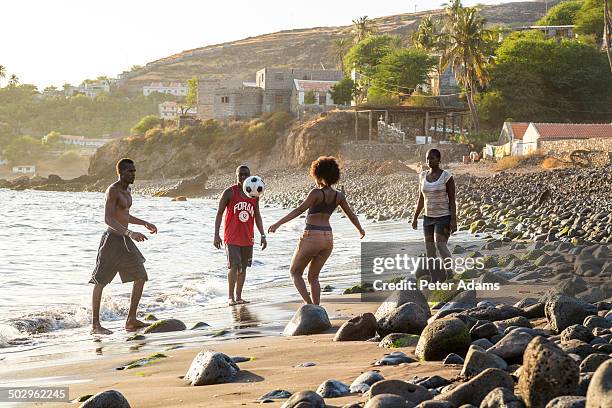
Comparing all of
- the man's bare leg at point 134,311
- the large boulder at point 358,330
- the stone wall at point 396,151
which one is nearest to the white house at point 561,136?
the stone wall at point 396,151

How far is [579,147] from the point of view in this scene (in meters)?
35.9

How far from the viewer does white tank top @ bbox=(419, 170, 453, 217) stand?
9.34 meters

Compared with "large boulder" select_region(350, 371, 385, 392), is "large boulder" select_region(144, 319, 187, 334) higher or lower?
lower

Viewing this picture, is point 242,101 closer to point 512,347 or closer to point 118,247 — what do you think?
point 118,247

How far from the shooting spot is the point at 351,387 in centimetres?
450

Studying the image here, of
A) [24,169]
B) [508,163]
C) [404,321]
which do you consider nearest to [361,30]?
[508,163]

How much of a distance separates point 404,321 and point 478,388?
2374 millimetres

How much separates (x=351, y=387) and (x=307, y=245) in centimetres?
371

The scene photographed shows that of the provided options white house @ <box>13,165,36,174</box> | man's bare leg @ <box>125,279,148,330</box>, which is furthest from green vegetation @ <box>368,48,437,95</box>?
white house @ <box>13,165,36,174</box>

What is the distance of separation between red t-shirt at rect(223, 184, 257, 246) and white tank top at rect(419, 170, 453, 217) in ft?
6.74

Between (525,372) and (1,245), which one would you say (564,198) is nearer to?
(1,245)

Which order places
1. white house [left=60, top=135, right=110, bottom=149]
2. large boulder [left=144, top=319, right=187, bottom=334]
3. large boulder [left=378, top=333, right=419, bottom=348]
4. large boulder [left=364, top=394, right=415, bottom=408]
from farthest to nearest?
white house [left=60, top=135, right=110, bottom=149]
large boulder [left=144, top=319, right=187, bottom=334]
large boulder [left=378, top=333, right=419, bottom=348]
large boulder [left=364, top=394, right=415, bottom=408]

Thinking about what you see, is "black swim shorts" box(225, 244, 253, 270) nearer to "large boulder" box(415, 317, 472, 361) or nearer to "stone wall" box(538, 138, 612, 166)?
"large boulder" box(415, 317, 472, 361)

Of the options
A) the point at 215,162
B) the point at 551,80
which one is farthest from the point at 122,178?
the point at 215,162
